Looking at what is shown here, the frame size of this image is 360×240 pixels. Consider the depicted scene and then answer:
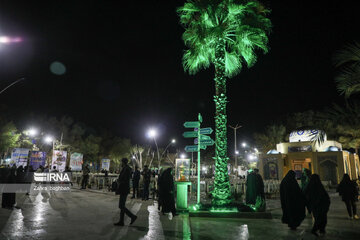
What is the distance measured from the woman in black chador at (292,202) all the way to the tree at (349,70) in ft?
9.56

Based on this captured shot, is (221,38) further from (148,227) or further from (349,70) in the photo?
(148,227)

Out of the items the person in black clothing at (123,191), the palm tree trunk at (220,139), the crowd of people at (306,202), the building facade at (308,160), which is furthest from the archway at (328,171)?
the person in black clothing at (123,191)

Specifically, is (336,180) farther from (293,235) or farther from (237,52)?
(293,235)

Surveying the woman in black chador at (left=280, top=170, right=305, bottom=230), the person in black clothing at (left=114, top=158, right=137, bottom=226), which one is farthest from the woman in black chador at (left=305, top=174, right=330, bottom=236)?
the person in black clothing at (left=114, top=158, right=137, bottom=226)

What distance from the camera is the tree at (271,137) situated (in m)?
43.7

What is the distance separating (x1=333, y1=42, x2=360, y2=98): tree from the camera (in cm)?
519

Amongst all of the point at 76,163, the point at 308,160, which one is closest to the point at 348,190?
the point at 308,160

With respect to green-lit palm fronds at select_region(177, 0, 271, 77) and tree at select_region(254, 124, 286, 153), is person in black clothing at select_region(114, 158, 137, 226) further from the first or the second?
tree at select_region(254, 124, 286, 153)

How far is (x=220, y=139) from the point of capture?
407 inches

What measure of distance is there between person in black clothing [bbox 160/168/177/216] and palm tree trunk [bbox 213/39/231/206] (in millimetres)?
1968

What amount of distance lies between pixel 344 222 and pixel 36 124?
47.1 metres

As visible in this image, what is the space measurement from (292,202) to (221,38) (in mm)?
7111

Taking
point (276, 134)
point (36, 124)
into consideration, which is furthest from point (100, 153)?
point (276, 134)

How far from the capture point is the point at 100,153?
5800cm
